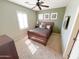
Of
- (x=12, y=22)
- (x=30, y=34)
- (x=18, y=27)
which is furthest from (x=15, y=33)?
(x=30, y=34)

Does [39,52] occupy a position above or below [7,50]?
below

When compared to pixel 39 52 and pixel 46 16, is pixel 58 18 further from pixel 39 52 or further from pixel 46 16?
pixel 39 52

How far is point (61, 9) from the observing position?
5234 millimetres

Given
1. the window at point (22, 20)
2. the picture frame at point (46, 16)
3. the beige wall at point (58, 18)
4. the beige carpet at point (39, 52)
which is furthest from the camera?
the picture frame at point (46, 16)

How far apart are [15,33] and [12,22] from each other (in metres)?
0.78

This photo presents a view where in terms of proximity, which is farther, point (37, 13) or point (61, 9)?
point (37, 13)

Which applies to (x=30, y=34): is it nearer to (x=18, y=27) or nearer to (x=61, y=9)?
(x=18, y=27)

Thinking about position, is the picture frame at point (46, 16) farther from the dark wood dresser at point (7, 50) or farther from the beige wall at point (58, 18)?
the dark wood dresser at point (7, 50)

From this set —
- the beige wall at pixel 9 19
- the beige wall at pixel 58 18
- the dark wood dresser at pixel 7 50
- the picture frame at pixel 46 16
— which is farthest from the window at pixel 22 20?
the dark wood dresser at pixel 7 50

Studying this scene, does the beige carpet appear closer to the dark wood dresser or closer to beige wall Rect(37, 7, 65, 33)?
the dark wood dresser

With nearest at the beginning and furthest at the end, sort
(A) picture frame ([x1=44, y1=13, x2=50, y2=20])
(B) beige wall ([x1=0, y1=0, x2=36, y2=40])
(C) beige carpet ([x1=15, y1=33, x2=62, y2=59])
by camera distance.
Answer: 1. (C) beige carpet ([x1=15, y1=33, x2=62, y2=59])
2. (B) beige wall ([x1=0, y1=0, x2=36, y2=40])
3. (A) picture frame ([x1=44, y1=13, x2=50, y2=20])

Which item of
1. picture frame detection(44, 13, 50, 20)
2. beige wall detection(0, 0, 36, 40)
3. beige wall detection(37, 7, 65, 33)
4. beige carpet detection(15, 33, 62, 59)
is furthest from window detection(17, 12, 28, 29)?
beige wall detection(37, 7, 65, 33)

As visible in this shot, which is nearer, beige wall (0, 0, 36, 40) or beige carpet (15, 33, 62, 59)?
beige carpet (15, 33, 62, 59)

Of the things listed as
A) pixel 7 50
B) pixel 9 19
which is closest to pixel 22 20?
pixel 9 19
